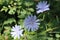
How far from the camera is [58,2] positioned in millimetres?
3186

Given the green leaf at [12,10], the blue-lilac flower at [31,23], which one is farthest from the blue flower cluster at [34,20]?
the green leaf at [12,10]

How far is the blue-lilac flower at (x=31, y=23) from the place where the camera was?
295 cm

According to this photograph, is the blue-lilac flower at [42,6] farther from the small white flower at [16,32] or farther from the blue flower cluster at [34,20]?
the small white flower at [16,32]

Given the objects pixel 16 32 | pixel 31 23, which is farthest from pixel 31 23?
pixel 16 32

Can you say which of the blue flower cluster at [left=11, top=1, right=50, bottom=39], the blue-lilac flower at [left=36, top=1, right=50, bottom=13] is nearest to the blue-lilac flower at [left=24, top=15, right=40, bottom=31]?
the blue flower cluster at [left=11, top=1, right=50, bottom=39]

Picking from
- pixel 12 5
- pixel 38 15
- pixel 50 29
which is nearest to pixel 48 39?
pixel 50 29

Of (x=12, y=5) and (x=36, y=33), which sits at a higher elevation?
(x=12, y=5)

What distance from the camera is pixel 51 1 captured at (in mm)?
3207

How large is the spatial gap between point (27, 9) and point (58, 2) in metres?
0.41

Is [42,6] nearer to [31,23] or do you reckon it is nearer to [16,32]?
[31,23]

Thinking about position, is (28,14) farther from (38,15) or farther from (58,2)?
(58,2)

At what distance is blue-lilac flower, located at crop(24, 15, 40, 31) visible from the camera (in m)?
2.95

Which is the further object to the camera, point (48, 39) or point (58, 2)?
point (58, 2)

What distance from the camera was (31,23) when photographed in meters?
2.98
